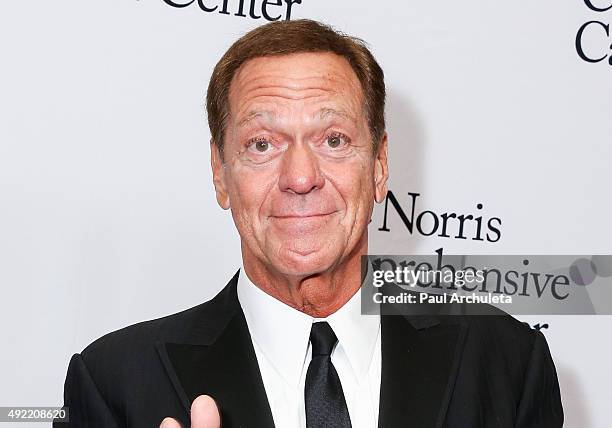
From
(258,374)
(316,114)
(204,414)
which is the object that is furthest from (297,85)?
(204,414)

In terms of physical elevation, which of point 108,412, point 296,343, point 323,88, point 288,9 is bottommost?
point 108,412

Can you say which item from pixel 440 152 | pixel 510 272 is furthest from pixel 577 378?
pixel 440 152

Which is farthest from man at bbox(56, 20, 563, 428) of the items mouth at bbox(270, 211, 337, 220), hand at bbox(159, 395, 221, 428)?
hand at bbox(159, 395, 221, 428)

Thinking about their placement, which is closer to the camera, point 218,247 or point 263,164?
point 263,164

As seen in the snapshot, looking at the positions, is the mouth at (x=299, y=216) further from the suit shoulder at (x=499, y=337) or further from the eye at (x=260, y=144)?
the suit shoulder at (x=499, y=337)

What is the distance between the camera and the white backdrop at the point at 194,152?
77.1 inches

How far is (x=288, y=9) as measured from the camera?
2037 millimetres

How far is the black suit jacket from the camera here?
4.75 feet

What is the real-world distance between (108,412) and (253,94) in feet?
1.55

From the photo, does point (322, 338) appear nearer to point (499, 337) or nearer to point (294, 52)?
point (499, 337)

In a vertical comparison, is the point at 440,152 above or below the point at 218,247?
above

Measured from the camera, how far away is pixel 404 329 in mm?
1546

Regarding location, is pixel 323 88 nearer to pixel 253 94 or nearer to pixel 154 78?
pixel 253 94

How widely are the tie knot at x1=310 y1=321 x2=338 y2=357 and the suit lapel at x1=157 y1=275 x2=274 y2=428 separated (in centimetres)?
8
